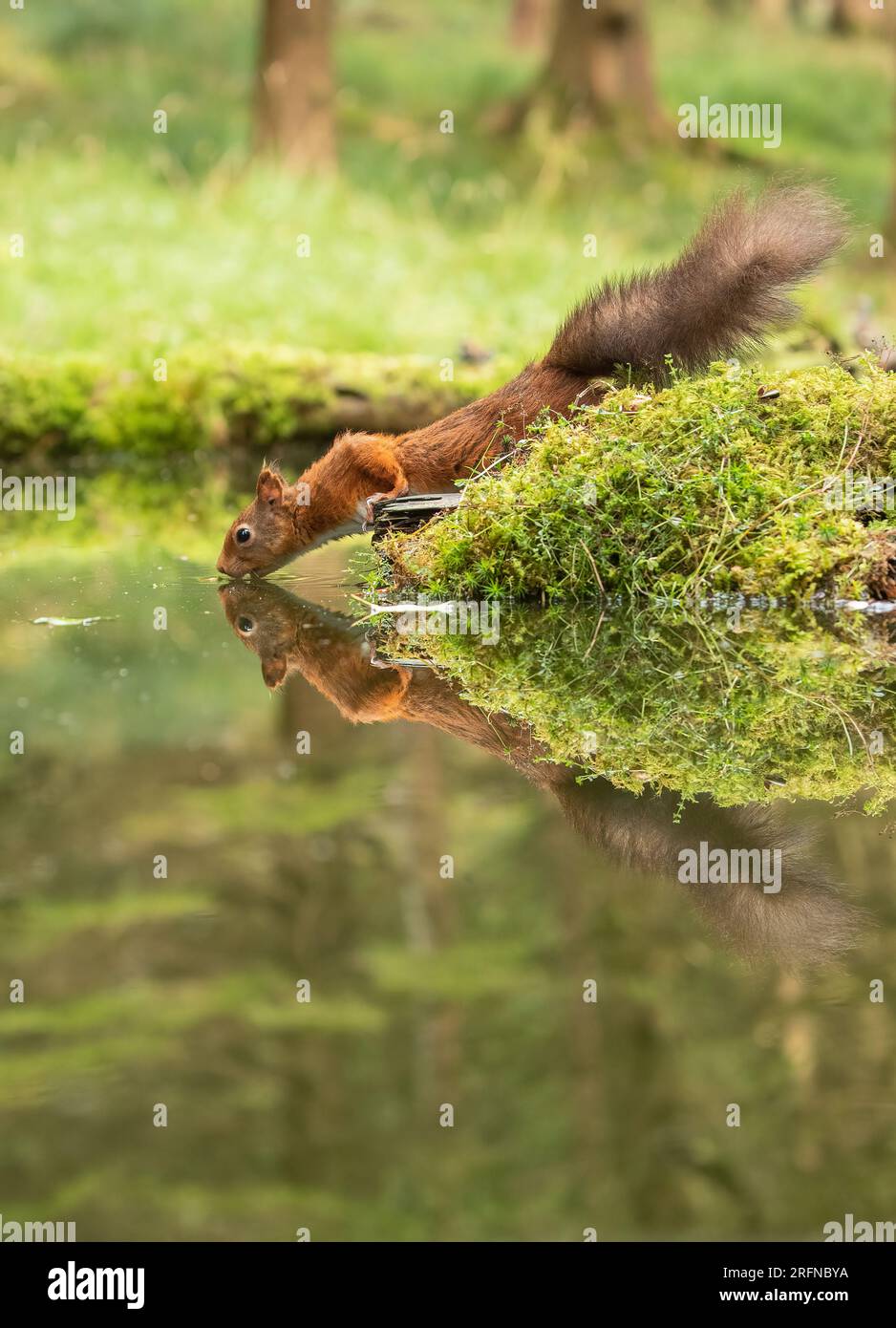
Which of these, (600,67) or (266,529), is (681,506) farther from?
(600,67)

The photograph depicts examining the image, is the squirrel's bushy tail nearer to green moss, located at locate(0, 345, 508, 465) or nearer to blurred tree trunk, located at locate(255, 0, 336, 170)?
green moss, located at locate(0, 345, 508, 465)

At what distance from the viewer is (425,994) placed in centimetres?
274

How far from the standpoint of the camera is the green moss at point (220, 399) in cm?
1084

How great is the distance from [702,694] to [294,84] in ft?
46.8

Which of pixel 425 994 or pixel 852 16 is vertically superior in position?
pixel 852 16

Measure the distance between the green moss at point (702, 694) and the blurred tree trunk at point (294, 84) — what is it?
501 inches

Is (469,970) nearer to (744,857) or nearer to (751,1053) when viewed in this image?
(751,1053)

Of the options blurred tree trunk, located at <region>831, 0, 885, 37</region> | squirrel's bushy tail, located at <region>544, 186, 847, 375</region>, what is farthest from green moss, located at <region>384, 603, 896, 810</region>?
blurred tree trunk, located at <region>831, 0, 885, 37</region>

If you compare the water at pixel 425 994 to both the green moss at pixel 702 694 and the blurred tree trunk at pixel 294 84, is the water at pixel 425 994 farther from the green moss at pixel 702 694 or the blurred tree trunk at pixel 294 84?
the blurred tree trunk at pixel 294 84

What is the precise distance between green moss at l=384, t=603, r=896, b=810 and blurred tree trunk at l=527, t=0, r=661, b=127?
16417mm

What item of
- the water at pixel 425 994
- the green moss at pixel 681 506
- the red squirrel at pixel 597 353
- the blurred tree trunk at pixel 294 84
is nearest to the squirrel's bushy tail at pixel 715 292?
the red squirrel at pixel 597 353

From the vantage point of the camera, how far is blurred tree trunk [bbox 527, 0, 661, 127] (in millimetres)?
20250

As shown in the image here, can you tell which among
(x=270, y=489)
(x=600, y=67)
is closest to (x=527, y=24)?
(x=600, y=67)
